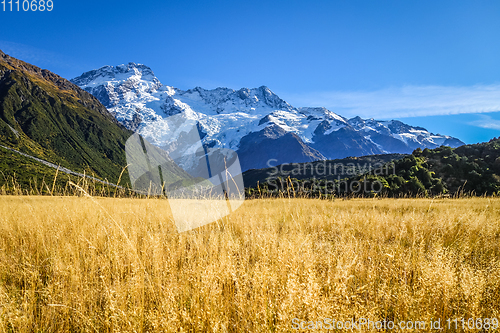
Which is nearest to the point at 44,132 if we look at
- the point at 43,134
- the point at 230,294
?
the point at 43,134

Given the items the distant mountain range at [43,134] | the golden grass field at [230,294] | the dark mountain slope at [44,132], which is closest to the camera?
the golden grass field at [230,294]

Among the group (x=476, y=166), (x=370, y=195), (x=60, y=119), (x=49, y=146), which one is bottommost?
(x=370, y=195)

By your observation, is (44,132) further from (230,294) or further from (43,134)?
(230,294)

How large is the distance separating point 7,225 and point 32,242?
134 centimetres

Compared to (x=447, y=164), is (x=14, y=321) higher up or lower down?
lower down

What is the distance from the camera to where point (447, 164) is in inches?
A: 735

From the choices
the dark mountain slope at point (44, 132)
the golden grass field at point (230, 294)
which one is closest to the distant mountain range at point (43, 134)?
the dark mountain slope at point (44, 132)

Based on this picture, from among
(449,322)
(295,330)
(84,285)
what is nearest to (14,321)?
(84,285)

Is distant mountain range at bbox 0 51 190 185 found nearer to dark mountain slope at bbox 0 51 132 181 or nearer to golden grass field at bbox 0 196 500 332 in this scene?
dark mountain slope at bbox 0 51 132 181

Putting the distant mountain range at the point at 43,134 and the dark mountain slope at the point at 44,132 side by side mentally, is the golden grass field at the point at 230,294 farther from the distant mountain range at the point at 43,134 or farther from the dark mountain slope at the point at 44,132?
the dark mountain slope at the point at 44,132

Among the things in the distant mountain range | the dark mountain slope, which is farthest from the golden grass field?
the dark mountain slope

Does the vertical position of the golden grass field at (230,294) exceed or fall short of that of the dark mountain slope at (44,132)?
it falls short

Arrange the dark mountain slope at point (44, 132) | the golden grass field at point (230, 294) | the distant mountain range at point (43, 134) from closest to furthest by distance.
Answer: the golden grass field at point (230, 294)
the distant mountain range at point (43, 134)
the dark mountain slope at point (44, 132)

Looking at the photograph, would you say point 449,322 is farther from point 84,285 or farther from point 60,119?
point 60,119
